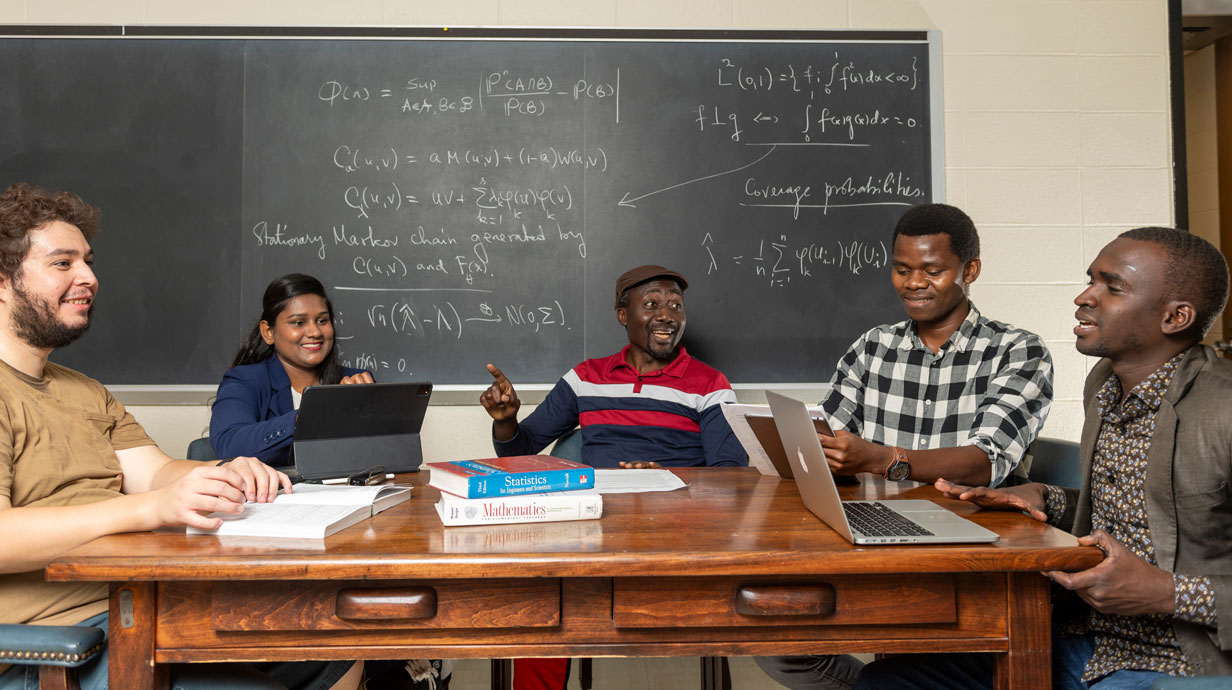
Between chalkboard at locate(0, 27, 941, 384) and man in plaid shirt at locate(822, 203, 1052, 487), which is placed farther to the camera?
chalkboard at locate(0, 27, 941, 384)

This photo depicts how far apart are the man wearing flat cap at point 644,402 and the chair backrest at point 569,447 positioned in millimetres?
23

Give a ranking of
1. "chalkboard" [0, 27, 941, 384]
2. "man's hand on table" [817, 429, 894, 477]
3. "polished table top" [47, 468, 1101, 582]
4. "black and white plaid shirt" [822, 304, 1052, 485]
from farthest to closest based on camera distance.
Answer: "chalkboard" [0, 27, 941, 384] → "black and white plaid shirt" [822, 304, 1052, 485] → "man's hand on table" [817, 429, 894, 477] → "polished table top" [47, 468, 1101, 582]

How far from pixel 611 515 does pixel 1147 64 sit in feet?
9.52

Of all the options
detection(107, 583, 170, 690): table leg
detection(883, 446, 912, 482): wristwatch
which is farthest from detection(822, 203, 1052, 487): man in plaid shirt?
detection(107, 583, 170, 690): table leg

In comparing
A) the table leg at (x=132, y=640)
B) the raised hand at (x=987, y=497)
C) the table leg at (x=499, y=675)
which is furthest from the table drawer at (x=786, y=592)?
the table leg at (x=499, y=675)

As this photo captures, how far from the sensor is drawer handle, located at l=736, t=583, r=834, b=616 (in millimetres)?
1144

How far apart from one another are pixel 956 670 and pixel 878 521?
1.48ft

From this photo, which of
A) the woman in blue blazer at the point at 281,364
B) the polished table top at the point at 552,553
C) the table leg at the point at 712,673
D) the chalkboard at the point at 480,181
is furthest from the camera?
the chalkboard at the point at 480,181

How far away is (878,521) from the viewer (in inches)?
49.9

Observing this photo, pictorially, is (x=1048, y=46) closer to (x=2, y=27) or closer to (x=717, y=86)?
(x=717, y=86)

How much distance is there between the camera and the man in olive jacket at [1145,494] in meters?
1.23

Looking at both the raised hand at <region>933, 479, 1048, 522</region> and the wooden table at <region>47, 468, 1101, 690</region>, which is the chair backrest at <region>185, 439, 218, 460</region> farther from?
the raised hand at <region>933, 479, 1048, 522</region>

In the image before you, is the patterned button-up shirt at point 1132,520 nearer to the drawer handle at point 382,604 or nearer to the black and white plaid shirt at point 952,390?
the black and white plaid shirt at point 952,390

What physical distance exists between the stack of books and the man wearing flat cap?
3.70ft
